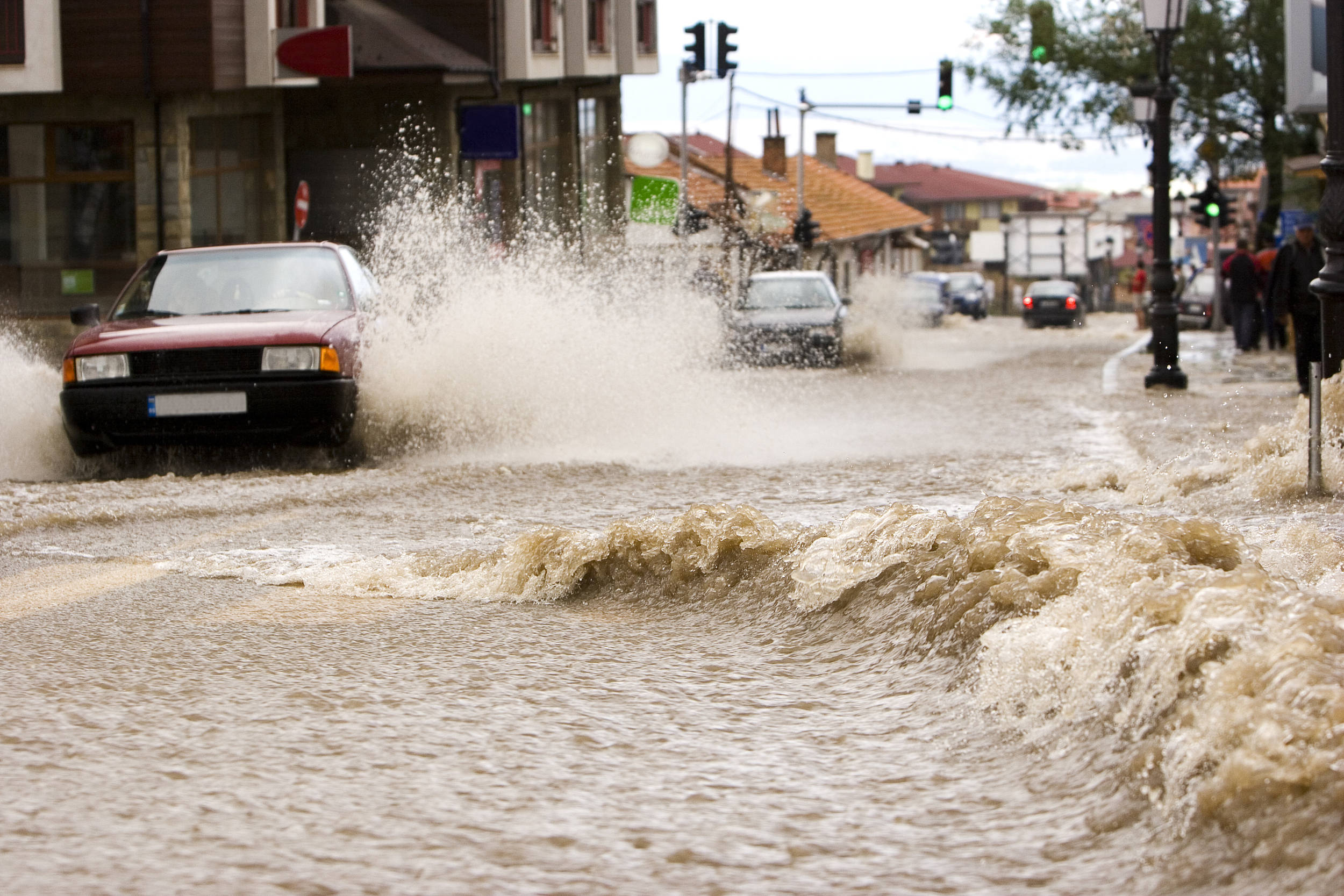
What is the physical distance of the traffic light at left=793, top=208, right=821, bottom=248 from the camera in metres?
51.3

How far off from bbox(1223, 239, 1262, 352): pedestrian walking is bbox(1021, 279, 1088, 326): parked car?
3186 cm

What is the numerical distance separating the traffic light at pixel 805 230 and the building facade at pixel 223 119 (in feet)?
57.7

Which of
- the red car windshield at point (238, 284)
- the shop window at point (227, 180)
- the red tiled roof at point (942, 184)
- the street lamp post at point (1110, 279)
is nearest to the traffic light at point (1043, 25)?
the shop window at point (227, 180)

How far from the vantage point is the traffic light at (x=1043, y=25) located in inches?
1666

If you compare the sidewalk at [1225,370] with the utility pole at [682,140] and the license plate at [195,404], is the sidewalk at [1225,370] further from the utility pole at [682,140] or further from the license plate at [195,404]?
the license plate at [195,404]

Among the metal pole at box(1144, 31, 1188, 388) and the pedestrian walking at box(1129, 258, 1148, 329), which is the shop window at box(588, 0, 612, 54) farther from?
the metal pole at box(1144, 31, 1188, 388)

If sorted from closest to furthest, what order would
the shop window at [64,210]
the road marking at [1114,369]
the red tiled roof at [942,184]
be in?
1. the road marking at [1114,369]
2. the shop window at [64,210]
3. the red tiled roof at [942,184]

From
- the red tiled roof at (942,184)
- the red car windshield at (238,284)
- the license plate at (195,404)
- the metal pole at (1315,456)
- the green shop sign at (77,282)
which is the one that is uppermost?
the red tiled roof at (942,184)

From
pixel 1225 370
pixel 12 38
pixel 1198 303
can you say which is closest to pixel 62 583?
pixel 12 38

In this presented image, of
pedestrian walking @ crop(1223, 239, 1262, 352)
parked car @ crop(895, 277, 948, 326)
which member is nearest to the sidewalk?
pedestrian walking @ crop(1223, 239, 1262, 352)

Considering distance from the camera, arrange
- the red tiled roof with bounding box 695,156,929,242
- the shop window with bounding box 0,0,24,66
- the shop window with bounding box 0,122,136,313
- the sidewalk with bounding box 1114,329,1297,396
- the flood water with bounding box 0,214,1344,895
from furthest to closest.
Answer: the red tiled roof with bounding box 695,156,929,242, the shop window with bounding box 0,122,136,313, the shop window with bounding box 0,0,24,66, the sidewalk with bounding box 1114,329,1297,396, the flood water with bounding box 0,214,1344,895

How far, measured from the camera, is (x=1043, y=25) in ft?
141

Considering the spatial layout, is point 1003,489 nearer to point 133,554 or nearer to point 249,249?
point 133,554

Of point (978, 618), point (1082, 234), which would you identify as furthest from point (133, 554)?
point (1082, 234)
